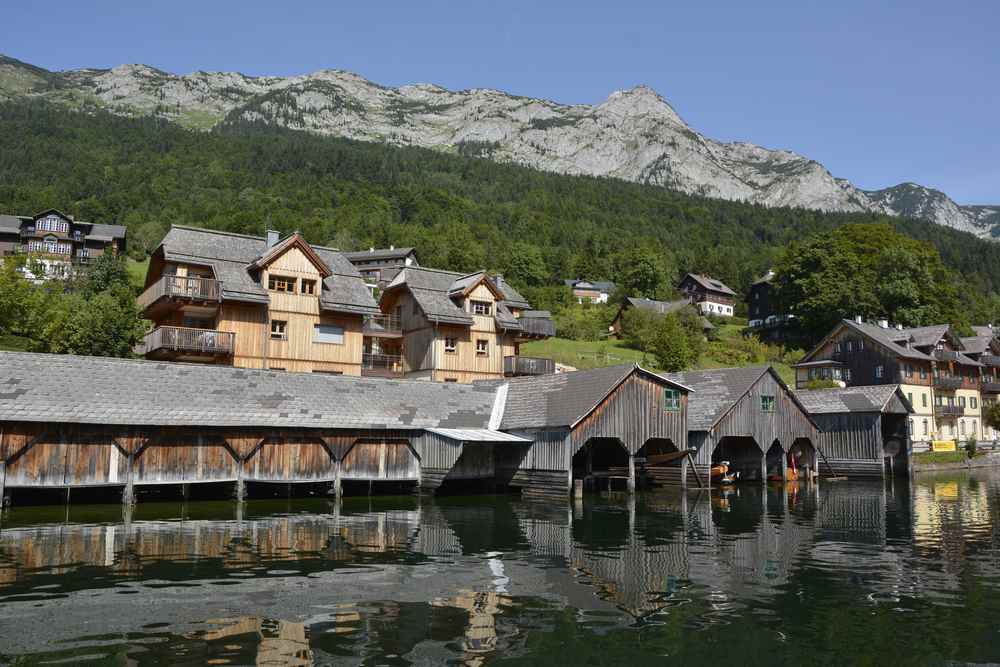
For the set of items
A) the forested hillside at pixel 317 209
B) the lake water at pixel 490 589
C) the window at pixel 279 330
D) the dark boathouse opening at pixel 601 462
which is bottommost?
the lake water at pixel 490 589

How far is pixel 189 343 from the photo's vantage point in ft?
172

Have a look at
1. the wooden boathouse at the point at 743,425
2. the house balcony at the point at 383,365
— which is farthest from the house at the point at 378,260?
the wooden boathouse at the point at 743,425

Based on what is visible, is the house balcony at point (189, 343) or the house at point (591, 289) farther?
the house at point (591, 289)

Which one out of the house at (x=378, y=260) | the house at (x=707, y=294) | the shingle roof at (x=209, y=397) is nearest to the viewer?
the shingle roof at (x=209, y=397)

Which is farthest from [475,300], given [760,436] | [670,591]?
[670,591]

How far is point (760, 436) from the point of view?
5353cm

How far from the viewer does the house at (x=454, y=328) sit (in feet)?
215

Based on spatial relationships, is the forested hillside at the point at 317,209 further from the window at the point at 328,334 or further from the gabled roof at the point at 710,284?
the window at the point at 328,334

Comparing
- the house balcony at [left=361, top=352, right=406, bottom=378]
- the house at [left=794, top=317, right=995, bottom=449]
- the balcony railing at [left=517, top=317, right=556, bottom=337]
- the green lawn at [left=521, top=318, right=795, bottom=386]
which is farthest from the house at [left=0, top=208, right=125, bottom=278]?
the house at [left=794, top=317, right=995, bottom=449]

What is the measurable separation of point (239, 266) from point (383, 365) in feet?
52.1

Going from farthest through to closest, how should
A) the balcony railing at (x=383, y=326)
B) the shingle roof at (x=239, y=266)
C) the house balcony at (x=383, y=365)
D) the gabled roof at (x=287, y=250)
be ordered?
the balcony railing at (x=383, y=326) → the house balcony at (x=383, y=365) → the gabled roof at (x=287, y=250) → the shingle roof at (x=239, y=266)

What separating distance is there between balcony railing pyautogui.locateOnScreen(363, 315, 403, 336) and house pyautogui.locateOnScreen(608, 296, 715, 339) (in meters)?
50.2

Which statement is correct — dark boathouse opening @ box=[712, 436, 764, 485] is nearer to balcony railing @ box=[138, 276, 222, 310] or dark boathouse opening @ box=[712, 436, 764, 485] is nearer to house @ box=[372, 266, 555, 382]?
house @ box=[372, 266, 555, 382]

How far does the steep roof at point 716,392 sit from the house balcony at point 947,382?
1799 inches
